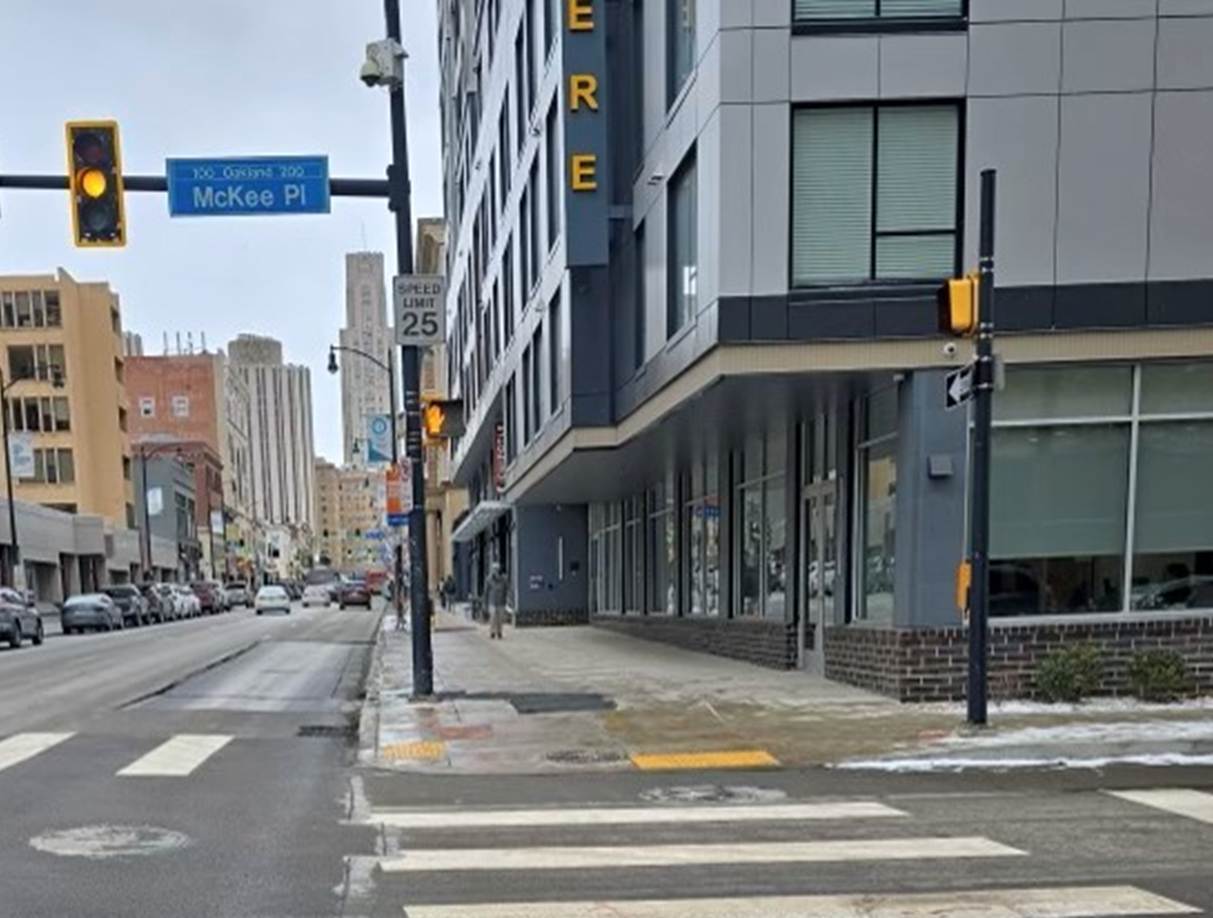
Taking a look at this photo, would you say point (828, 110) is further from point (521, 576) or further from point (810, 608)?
point (521, 576)

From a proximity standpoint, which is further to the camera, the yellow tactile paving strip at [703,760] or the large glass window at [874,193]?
the large glass window at [874,193]

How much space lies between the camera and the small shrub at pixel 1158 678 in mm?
10930

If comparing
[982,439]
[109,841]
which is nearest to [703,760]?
[982,439]

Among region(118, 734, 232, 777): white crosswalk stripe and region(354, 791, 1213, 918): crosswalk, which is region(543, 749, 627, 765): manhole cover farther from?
region(118, 734, 232, 777): white crosswalk stripe

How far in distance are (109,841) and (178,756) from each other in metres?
3.28

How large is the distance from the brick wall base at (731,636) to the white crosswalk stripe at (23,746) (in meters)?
8.82

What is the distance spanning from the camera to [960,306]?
9.09m

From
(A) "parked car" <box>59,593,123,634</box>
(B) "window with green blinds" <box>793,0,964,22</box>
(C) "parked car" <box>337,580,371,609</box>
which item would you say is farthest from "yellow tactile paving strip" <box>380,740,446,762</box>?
(C) "parked car" <box>337,580,371,609</box>

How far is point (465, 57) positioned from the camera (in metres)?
42.8

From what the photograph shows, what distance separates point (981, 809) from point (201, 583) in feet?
231

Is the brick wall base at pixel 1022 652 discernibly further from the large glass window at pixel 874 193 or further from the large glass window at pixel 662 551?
the large glass window at pixel 662 551

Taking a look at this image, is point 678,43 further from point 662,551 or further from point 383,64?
point 662,551

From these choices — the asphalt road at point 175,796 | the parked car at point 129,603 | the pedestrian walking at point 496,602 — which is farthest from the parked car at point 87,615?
the asphalt road at point 175,796

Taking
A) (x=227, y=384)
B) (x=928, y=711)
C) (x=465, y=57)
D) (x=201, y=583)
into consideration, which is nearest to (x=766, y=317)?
(x=928, y=711)
